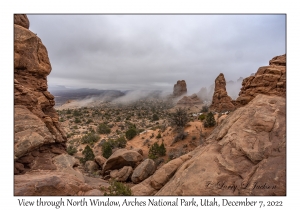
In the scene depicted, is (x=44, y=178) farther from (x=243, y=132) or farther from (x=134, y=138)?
(x=134, y=138)

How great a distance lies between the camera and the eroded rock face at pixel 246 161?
5906 millimetres

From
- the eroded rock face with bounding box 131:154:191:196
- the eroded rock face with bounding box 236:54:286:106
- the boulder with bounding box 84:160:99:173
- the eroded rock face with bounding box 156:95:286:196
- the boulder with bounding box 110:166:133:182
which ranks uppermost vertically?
the eroded rock face with bounding box 236:54:286:106

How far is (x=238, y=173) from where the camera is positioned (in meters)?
6.40

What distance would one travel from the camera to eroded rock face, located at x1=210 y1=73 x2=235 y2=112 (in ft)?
130

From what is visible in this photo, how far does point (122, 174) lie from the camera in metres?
13.8

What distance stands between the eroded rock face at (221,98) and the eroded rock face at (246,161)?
32.9m

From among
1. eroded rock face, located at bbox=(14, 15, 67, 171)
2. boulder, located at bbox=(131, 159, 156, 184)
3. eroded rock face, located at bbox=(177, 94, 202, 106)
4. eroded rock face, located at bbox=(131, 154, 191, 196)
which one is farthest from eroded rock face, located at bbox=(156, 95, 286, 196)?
eroded rock face, located at bbox=(177, 94, 202, 106)

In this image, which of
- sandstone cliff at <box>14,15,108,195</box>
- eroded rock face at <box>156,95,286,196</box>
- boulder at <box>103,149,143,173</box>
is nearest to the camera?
eroded rock face at <box>156,95,286,196</box>

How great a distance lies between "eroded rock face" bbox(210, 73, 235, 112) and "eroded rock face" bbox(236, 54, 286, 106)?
30254 mm

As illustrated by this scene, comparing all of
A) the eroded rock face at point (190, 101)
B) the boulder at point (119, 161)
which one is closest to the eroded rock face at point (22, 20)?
the boulder at point (119, 161)

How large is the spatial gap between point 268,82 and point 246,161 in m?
4.70

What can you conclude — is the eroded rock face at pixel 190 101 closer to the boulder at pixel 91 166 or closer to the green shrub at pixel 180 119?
the green shrub at pixel 180 119

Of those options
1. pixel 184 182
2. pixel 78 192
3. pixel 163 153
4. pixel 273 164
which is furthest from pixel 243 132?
pixel 163 153

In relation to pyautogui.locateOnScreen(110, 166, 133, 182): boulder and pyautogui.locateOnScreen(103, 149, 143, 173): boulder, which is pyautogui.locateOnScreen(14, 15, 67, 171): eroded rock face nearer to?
pyautogui.locateOnScreen(110, 166, 133, 182): boulder
